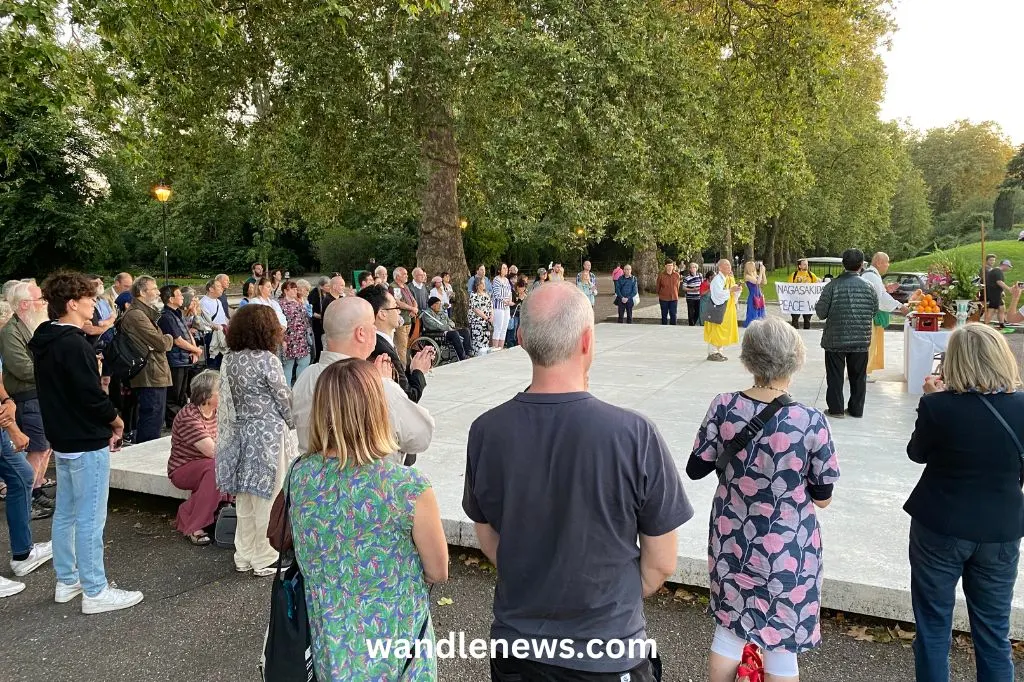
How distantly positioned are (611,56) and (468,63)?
2.89 m

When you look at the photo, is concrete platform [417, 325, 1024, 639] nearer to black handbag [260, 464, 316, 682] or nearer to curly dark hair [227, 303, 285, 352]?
curly dark hair [227, 303, 285, 352]

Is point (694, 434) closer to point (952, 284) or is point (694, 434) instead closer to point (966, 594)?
point (966, 594)

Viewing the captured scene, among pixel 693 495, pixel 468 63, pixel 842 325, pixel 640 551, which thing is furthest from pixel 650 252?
pixel 640 551

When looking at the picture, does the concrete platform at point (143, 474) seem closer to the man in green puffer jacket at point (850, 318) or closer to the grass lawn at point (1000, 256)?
the man in green puffer jacket at point (850, 318)

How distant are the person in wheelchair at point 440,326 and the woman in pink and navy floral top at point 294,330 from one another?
2833mm

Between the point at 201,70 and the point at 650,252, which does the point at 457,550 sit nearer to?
the point at 201,70

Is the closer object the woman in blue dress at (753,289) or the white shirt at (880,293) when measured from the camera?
the white shirt at (880,293)

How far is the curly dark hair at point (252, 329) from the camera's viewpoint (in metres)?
4.14

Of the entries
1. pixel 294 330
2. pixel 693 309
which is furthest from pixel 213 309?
pixel 693 309

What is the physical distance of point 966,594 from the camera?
287cm

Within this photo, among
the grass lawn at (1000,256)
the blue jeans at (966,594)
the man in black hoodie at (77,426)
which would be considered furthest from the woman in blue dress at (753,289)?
the grass lawn at (1000,256)

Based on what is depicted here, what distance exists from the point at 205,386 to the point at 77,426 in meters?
A: 1.08

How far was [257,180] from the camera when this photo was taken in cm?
1819

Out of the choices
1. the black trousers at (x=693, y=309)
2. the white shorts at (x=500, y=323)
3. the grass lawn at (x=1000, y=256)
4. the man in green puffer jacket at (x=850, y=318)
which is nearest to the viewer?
the man in green puffer jacket at (x=850, y=318)
